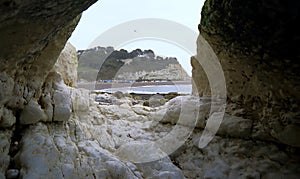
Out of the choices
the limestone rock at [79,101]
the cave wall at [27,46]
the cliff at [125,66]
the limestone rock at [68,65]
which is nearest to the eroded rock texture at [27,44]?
the cave wall at [27,46]

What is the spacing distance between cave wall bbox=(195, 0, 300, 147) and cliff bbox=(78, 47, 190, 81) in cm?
326

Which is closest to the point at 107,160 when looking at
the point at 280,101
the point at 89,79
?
the point at 280,101

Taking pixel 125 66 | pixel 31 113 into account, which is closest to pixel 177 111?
pixel 31 113

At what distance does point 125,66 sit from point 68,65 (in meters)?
4.30

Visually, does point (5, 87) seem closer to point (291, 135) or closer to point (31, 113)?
point (31, 113)

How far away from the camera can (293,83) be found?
2021 millimetres

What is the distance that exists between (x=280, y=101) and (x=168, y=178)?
1267 mm

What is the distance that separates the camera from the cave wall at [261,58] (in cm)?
177

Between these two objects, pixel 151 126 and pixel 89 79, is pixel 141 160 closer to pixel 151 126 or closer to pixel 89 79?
pixel 151 126

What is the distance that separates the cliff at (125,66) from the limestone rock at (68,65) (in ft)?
5.79

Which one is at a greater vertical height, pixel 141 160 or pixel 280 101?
pixel 280 101

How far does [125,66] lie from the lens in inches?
295

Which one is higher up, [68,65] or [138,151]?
[68,65]

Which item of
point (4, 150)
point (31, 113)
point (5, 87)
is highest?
point (5, 87)
